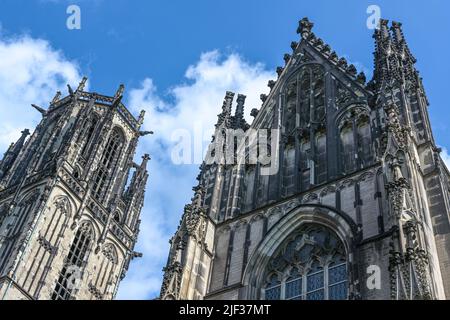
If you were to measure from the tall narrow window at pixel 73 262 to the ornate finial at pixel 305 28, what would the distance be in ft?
81.9

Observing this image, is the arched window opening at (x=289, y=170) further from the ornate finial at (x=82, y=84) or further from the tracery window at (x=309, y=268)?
the ornate finial at (x=82, y=84)

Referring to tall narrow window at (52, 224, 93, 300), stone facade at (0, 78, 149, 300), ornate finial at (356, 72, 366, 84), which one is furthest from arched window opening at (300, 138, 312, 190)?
tall narrow window at (52, 224, 93, 300)

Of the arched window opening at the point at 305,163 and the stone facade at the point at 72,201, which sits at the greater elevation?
the stone facade at the point at 72,201

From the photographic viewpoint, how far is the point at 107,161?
62.6 metres

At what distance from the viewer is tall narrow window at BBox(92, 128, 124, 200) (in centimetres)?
5900

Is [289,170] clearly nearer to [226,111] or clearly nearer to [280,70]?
[226,111]

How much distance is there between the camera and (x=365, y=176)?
2152 centimetres

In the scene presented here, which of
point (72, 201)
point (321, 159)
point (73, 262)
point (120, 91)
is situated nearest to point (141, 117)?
point (120, 91)

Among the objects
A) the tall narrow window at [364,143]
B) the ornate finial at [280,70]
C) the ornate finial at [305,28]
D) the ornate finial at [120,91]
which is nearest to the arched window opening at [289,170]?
the tall narrow window at [364,143]

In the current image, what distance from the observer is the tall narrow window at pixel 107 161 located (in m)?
59.0

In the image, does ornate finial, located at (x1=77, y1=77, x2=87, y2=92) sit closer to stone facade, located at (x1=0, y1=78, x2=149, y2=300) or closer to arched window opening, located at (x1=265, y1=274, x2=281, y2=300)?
stone facade, located at (x1=0, y1=78, x2=149, y2=300)

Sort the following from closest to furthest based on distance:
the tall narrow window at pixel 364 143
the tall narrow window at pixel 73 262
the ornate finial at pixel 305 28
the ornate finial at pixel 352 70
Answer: the tall narrow window at pixel 364 143, the ornate finial at pixel 352 70, the ornate finial at pixel 305 28, the tall narrow window at pixel 73 262

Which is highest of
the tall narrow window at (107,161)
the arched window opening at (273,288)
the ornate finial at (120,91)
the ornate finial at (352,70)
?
the ornate finial at (120,91)

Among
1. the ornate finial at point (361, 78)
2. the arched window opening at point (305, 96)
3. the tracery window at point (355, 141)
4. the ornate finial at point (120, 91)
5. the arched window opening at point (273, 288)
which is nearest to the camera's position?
the arched window opening at point (273, 288)
